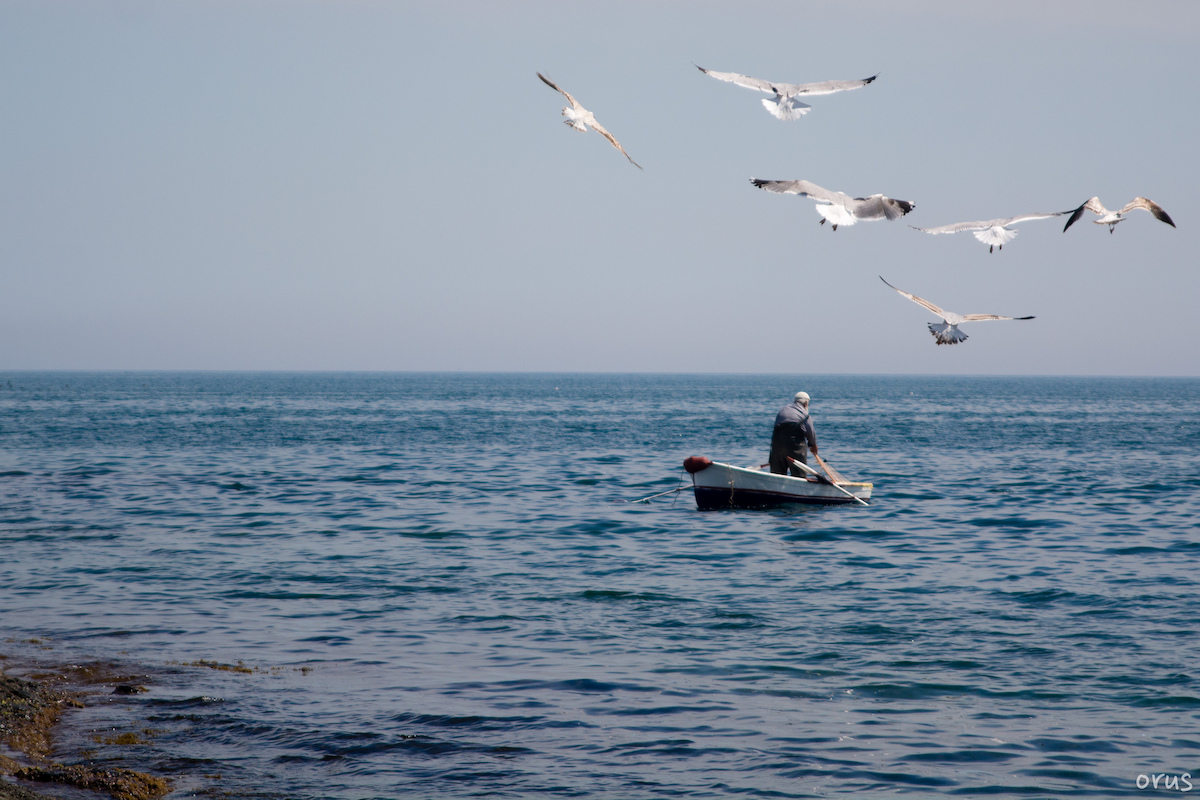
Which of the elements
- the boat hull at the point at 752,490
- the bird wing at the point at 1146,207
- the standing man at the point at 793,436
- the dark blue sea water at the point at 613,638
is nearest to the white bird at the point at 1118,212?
the bird wing at the point at 1146,207

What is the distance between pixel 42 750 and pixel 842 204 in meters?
7.73

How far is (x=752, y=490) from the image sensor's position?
21.6 metres

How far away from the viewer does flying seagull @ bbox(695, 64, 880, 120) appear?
8250 millimetres

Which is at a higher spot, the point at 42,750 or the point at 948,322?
the point at 948,322

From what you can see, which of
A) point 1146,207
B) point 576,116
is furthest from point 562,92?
point 1146,207

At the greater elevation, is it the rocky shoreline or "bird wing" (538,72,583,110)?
"bird wing" (538,72,583,110)

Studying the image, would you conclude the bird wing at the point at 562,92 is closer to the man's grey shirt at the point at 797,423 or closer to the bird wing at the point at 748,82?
the bird wing at the point at 748,82

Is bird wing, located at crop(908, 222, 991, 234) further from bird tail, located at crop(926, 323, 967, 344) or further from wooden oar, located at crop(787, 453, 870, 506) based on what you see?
wooden oar, located at crop(787, 453, 870, 506)

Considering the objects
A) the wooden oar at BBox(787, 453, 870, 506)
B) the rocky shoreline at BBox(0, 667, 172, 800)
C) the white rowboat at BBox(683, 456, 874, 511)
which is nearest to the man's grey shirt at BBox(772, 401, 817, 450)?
the wooden oar at BBox(787, 453, 870, 506)

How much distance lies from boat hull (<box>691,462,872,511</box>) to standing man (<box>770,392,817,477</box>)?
0.45 metres

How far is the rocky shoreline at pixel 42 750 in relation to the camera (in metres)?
6.64

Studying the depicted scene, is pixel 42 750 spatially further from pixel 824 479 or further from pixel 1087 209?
pixel 824 479

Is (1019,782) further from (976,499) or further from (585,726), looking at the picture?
(976,499)

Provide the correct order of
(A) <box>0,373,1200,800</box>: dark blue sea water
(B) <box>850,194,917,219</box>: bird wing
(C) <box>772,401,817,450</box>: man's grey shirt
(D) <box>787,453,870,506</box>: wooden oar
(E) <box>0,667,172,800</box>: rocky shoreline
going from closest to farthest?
1. (E) <box>0,667,172,800</box>: rocky shoreline
2. (A) <box>0,373,1200,800</box>: dark blue sea water
3. (B) <box>850,194,917,219</box>: bird wing
4. (C) <box>772,401,817,450</box>: man's grey shirt
5. (D) <box>787,453,870,506</box>: wooden oar
